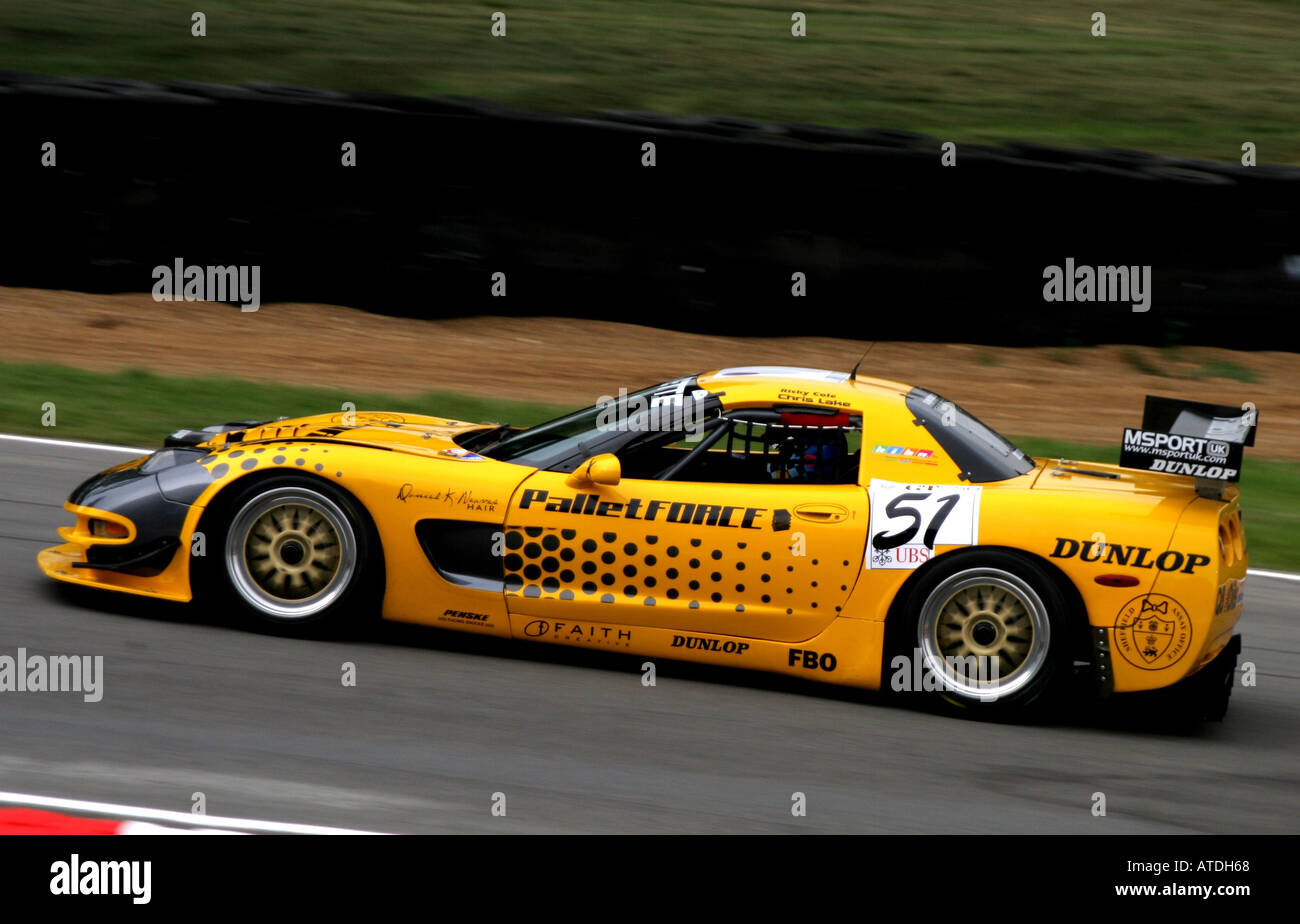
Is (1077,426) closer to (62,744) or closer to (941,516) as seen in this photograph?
(941,516)

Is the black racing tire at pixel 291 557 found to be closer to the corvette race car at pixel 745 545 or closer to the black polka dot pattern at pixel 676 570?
the corvette race car at pixel 745 545

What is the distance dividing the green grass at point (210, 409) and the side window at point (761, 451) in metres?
4.31

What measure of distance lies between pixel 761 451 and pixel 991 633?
1.22 metres

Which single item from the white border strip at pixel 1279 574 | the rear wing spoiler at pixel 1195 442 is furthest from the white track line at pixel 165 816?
the white border strip at pixel 1279 574

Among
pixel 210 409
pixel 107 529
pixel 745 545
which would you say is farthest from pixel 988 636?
pixel 210 409

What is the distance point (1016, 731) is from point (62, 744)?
3.67 metres

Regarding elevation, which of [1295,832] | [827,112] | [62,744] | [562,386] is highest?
[827,112]

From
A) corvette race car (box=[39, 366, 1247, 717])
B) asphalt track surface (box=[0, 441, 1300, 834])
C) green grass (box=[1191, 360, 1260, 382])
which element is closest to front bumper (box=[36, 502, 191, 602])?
corvette race car (box=[39, 366, 1247, 717])

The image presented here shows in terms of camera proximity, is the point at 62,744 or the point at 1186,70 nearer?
the point at 62,744

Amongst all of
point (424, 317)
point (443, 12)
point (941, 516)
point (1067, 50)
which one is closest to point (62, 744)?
point (941, 516)

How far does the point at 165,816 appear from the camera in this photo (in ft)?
15.7

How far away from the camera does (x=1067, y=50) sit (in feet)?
67.7

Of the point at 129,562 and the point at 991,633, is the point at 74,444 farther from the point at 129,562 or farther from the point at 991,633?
→ the point at 991,633

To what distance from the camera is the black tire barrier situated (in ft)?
41.4
